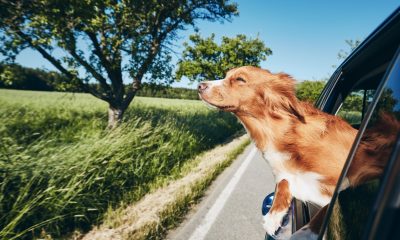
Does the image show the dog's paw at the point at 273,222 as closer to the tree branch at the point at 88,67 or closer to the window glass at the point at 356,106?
the window glass at the point at 356,106

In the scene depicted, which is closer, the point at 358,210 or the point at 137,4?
the point at 358,210

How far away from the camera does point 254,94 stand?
3520 mm

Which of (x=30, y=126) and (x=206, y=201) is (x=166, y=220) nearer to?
(x=206, y=201)

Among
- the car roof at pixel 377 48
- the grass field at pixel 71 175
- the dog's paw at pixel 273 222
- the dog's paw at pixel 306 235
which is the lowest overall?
the grass field at pixel 71 175

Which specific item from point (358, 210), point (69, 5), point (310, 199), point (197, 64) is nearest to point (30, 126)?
point (69, 5)

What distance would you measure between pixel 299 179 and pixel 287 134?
1.63 ft

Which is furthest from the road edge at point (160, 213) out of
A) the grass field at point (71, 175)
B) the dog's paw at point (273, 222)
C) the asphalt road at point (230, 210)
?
the dog's paw at point (273, 222)

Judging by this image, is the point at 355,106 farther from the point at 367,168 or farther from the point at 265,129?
the point at 367,168

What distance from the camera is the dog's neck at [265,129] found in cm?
296

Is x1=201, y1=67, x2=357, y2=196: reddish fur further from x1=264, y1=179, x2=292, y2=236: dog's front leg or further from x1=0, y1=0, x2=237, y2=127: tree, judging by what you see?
x1=0, y1=0, x2=237, y2=127: tree

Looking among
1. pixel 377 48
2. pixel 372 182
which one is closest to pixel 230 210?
pixel 377 48

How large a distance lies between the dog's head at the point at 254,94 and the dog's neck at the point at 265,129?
65 mm

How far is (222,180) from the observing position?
7.45 meters

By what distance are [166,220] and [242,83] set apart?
2373 millimetres
